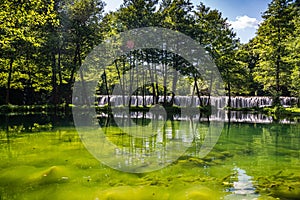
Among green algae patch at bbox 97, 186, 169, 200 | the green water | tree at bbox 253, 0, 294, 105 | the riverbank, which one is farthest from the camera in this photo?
tree at bbox 253, 0, 294, 105

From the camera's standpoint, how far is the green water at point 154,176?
13.2 ft

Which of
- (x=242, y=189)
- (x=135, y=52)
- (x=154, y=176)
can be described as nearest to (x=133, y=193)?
(x=154, y=176)

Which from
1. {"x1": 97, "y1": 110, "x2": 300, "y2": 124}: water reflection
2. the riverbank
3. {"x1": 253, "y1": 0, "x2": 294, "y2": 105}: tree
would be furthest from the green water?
{"x1": 253, "y1": 0, "x2": 294, "y2": 105}: tree

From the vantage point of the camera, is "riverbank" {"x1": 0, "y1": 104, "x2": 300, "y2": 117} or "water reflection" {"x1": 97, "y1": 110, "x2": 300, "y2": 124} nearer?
"water reflection" {"x1": 97, "y1": 110, "x2": 300, "y2": 124}

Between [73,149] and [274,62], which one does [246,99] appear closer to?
[274,62]

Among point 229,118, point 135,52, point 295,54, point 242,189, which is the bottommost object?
point 242,189

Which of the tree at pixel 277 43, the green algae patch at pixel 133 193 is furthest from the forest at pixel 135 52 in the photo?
the green algae patch at pixel 133 193

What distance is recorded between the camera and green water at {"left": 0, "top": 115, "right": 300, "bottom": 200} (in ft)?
13.2

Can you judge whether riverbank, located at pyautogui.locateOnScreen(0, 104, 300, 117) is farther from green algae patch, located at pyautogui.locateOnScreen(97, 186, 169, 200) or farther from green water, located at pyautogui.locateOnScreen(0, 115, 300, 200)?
green algae patch, located at pyautogui.locateOnScreen(97, 186, 169, 200)

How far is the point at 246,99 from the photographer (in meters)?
34.2

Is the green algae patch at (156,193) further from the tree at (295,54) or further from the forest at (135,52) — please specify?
the tree at (295,54)

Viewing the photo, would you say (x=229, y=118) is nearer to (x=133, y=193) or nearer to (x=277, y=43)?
(x=277, y=43)

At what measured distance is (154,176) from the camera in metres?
5.02

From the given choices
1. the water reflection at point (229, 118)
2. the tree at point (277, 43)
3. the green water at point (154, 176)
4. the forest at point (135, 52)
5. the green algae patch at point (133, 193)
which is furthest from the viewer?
the tree at point (277, 43)
